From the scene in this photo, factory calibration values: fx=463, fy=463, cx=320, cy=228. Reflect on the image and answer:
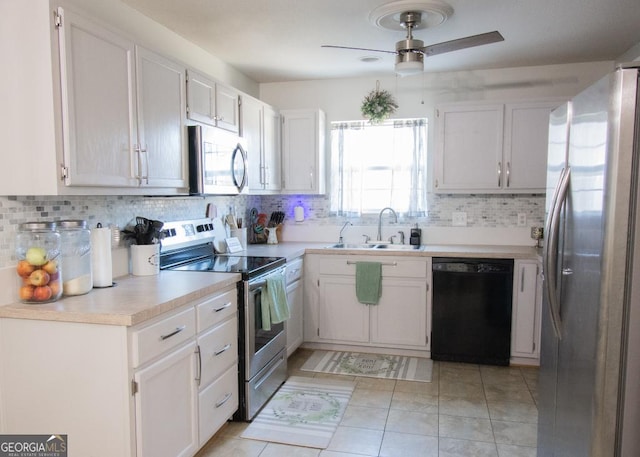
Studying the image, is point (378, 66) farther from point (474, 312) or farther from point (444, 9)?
point (474, 312)

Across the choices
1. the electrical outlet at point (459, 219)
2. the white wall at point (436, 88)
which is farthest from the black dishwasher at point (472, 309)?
the white wall at point (436, 88)

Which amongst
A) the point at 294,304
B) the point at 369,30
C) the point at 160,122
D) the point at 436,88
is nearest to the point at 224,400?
the point at 294,304

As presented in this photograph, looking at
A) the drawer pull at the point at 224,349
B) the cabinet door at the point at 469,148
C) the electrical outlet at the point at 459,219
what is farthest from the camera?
the electrical outlet at the point at 459,219

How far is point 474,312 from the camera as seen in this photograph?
3633 millimetres

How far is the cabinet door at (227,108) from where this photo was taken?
3.11m

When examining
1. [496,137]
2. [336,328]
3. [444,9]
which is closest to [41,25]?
[444,9]

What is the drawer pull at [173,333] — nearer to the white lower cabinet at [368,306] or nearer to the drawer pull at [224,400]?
the drawer pull at [224,400]

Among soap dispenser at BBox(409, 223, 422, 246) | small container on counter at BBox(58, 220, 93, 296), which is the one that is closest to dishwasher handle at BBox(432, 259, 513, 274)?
soap dispenser at BBox(409, 223, 422, 246)

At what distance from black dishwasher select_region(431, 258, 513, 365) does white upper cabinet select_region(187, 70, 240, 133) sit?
1919mm

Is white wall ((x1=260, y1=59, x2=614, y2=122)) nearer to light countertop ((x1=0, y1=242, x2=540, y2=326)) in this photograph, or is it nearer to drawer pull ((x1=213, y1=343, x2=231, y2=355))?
light countertop ((x1=0, y1=242, x2=540, y2=326))

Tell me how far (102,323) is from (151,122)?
1.10 meters

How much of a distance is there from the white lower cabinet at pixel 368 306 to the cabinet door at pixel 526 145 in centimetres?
105

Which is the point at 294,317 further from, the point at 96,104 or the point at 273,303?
the point at 96,104

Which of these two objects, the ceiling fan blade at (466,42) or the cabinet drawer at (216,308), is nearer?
the cabinet drawer at (216,308)
